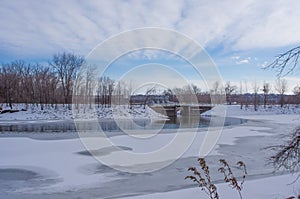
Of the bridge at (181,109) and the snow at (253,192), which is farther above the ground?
the bridge at (181,109)

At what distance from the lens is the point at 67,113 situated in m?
32.5

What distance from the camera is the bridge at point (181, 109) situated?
3606 centimetres

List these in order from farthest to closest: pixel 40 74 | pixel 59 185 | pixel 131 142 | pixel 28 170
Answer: pixel 40 74 < pixel 131 142 < pixel 28 170 < pixel 59 185

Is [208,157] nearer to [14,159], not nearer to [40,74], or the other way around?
[14,159]

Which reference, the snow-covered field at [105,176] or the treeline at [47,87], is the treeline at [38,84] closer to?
the treeline at [47,87]

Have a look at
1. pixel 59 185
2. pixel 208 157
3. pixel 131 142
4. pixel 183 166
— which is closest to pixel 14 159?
pixel 59 185

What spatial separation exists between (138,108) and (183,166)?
30095 mm

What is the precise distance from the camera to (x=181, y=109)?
39.5 meters

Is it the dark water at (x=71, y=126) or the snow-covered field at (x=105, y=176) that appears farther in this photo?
the dark water at (x=71, y=126)

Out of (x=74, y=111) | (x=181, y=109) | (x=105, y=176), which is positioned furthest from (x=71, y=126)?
(x=181, y=109)

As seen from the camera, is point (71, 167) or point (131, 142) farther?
point (131, 142)

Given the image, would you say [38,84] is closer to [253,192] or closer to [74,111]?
[74,111]

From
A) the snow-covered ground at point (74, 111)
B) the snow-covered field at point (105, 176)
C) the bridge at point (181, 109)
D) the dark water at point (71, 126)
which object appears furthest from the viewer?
the bridge at point (181, 109)

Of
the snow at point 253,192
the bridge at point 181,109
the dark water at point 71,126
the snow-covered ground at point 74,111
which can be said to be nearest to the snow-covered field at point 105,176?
the snow at point 253,192
